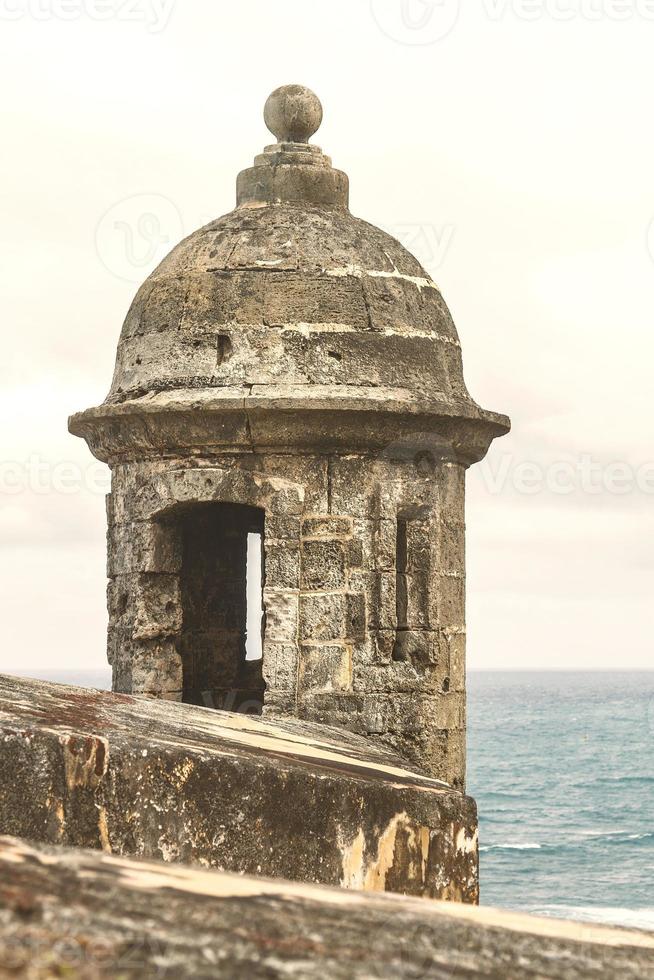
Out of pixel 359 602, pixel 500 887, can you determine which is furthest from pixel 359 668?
pixel 500 887

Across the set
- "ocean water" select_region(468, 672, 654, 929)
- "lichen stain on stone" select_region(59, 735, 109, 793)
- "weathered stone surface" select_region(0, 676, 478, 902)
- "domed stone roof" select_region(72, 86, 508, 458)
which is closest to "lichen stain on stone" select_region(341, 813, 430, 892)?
"weathered stone surface" select_region(0, 676, 478, 902)

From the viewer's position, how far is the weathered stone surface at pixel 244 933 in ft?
8.41

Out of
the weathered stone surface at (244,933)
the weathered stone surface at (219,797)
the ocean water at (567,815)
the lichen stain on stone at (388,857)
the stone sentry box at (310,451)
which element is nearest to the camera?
Answer: the weathered stone surface at (244,933)

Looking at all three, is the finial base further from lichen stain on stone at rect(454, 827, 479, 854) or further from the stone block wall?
lichen stain on stone at rect(454, 827, 479, 854)

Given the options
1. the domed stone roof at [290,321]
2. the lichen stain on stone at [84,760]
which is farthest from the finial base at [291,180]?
the lichen stain on stone at [84,760]

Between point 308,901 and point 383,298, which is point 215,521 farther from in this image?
point 308,901

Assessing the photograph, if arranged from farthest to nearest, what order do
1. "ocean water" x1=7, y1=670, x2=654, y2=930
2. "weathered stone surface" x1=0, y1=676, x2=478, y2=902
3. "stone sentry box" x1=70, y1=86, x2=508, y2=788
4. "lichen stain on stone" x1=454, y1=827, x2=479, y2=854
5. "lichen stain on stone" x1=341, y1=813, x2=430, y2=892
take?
"ocean water" x1=7, y1=670, x2=654, y2=930, "stone sentry box" x1=70, y1=86, x2=508, y2=788, "lichen stain on stone" x1=454, y1=827, x2=479, y2=854, "lichen stain on stone" x1=341, y1=813, x2=430, y2=892, "weathered stone surface" x1=0, y1=676, x2=478, y2=902

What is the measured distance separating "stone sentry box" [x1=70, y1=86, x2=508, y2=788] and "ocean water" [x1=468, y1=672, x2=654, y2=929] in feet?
16.0

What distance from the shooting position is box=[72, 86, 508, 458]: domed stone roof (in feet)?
23.7

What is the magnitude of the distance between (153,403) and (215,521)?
5.61ft

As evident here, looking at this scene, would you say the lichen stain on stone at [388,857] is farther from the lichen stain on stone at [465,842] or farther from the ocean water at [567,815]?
the ocean water at [567,815]

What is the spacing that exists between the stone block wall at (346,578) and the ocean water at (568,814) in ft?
15.5

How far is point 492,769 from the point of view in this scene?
195ft

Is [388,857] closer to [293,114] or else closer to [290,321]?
[290,321]
